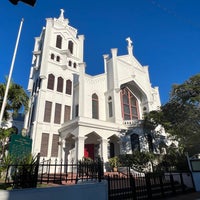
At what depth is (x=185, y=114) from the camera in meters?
15.4

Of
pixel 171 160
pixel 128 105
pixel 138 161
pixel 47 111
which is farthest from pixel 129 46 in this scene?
pixel 138 161

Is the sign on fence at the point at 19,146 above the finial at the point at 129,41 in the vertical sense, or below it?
below

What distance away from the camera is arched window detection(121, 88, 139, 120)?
22.0 metres

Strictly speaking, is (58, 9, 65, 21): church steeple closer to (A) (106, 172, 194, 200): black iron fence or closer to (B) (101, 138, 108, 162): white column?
(B) (101, 138, 108, 162): white column

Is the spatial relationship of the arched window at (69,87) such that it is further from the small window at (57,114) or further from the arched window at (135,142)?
the arched window at (135,142)

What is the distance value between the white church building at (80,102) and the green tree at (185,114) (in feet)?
11.7

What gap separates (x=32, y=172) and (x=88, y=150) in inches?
500

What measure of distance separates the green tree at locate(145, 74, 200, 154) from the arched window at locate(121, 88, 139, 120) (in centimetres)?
517

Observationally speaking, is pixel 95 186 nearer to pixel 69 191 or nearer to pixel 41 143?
pixel 69 191

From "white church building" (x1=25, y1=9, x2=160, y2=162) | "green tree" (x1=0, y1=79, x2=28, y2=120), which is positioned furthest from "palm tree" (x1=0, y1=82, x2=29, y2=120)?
"white church building" (x1=25, y1=9, x2=160, y2=162)

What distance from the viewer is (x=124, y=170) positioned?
47.6 feet

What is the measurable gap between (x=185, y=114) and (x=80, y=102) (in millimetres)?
10682

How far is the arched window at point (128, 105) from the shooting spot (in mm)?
21984

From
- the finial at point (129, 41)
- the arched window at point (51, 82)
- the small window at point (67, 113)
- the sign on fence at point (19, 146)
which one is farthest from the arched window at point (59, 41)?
the sign on fence at point (19, 146)
